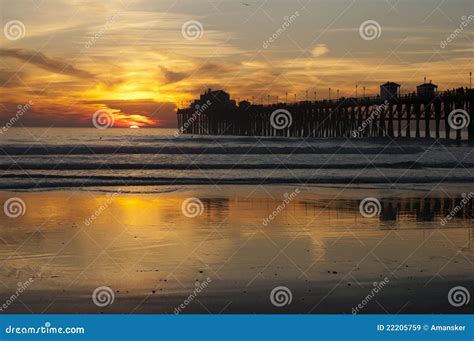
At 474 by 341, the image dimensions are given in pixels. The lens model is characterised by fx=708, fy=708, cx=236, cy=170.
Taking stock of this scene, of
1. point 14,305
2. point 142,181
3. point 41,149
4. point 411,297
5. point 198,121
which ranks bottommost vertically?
point 14,305

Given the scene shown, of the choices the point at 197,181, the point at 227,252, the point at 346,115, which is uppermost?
the point at 346,115

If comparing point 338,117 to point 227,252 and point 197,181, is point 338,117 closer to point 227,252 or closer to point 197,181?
point 197,181

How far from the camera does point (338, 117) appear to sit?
72375 mm

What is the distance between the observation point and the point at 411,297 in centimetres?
709

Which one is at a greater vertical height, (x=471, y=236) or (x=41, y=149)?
(x=41, y=149)

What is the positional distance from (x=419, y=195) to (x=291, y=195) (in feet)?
10.3

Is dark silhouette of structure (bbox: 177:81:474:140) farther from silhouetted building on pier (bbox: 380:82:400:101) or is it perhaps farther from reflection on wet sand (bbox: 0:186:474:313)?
reflection on wet sand (bbox: 0:186:474:313)

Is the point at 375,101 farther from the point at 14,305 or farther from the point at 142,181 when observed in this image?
the point at 14,305

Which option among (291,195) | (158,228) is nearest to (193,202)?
(291,195)

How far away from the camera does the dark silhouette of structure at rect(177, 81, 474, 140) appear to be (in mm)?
57562

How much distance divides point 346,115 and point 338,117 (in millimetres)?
1351

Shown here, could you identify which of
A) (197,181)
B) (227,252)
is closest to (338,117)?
(197,181)

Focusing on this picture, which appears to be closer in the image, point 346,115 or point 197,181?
point 197,181

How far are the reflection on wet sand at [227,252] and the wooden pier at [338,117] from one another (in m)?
21.2
